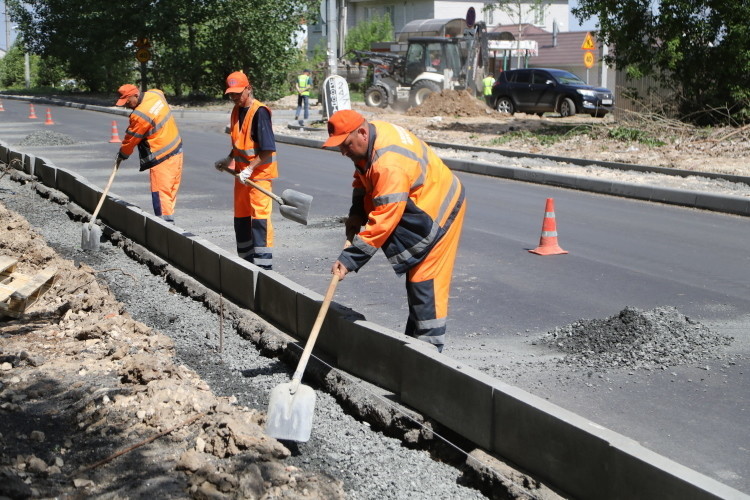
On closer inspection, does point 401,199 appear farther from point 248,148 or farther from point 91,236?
point 91,236

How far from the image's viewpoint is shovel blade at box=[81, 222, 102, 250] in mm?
9350

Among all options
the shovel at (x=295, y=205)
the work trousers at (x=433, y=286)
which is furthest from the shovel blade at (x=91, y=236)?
the work trousers at (x=433, y=286)

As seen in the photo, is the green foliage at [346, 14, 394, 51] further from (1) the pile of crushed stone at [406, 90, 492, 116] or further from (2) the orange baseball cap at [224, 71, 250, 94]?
(2) the orange baseball cap at [224, 71, 250, 94]

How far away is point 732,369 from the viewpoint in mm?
5836

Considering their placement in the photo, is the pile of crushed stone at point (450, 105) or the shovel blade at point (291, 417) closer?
the shovel blade at point (291, 417)

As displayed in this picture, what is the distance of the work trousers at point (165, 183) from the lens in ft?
31.5

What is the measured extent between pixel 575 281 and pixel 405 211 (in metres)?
3.79

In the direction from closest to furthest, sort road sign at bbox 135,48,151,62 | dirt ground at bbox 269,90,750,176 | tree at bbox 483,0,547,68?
dirt ground at bbox 269,90,750,176 < road sign at bbox 135,48,151,62 < tree at bbox 483,0,547,68

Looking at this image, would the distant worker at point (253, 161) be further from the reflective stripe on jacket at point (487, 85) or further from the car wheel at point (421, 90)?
the reflective stripe on jacket at point (487, 85)

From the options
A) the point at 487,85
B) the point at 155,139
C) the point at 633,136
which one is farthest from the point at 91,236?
the point at 487,85

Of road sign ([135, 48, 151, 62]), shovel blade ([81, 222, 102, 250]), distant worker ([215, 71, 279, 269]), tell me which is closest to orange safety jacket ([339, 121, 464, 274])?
distant worker ([215, 71, 279, 269])

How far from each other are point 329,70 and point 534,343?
19760 mm

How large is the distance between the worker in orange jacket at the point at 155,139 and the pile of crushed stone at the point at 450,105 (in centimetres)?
2221

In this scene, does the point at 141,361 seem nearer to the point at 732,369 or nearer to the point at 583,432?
the point at 583,432
